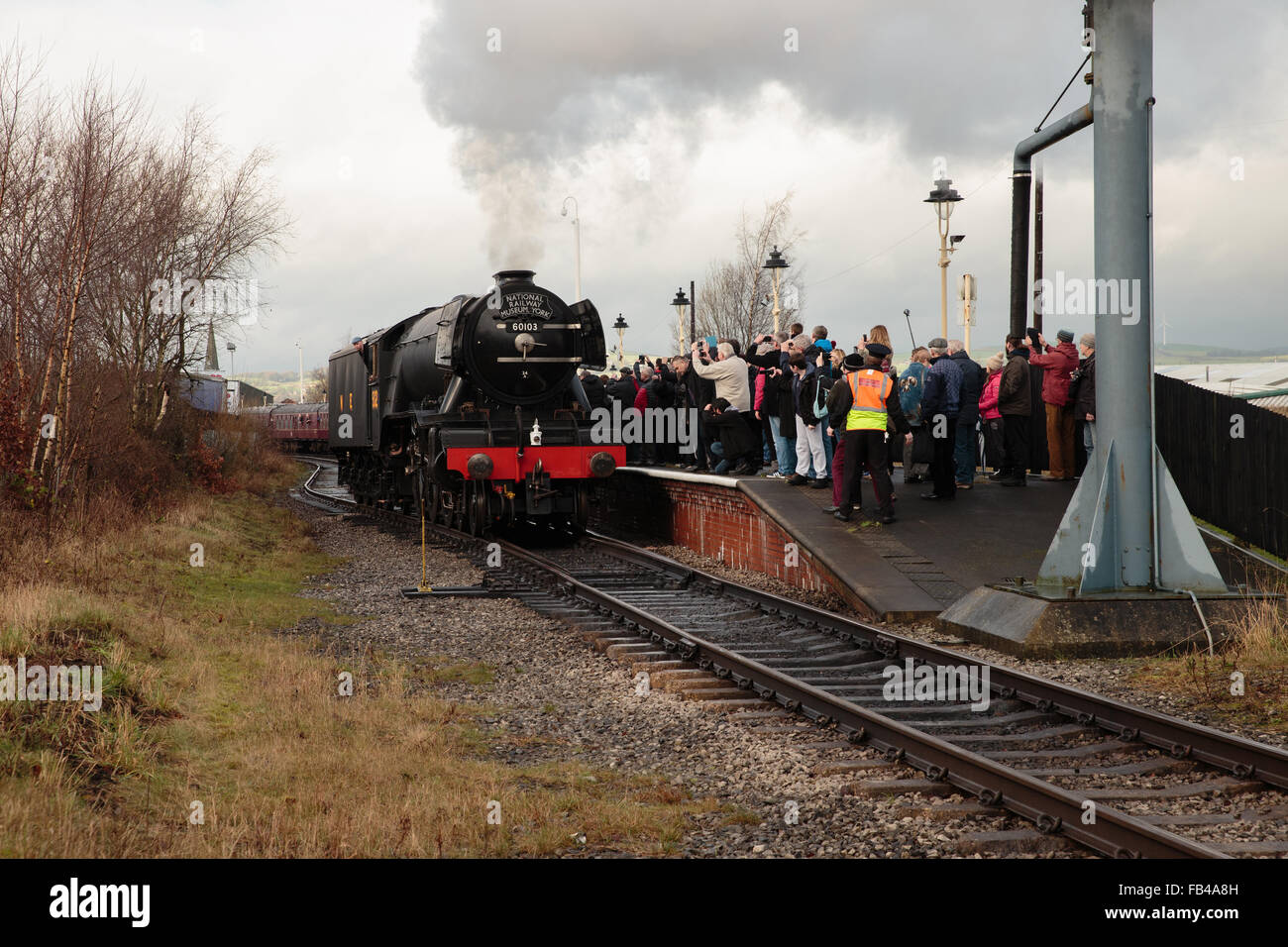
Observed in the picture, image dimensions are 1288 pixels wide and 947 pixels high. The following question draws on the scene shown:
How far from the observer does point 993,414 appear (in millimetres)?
14797

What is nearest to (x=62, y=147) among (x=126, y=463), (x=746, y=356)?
(x=126, y=463)

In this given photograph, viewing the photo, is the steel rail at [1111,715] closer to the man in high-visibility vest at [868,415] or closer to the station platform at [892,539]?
the station platform at [892,539]

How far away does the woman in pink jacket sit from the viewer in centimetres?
1467

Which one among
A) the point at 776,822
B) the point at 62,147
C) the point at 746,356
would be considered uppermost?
the point at 62,147

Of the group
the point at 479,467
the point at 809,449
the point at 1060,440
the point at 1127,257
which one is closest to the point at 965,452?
the point at 1060,440

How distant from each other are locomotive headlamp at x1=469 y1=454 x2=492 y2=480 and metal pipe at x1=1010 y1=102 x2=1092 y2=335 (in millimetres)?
7043

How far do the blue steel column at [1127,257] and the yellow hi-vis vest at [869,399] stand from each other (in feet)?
10.5

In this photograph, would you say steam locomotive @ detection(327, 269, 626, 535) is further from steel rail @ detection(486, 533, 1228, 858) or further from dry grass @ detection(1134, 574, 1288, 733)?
dry grass @ detection(1134, 574, 1288, 733)

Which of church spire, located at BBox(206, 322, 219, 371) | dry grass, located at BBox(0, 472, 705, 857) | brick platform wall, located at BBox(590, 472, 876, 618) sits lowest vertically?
dry grass, located at BBox(0, 472, 705, 857)

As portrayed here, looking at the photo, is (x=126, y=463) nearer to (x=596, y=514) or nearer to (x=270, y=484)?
(x=596, y=514)

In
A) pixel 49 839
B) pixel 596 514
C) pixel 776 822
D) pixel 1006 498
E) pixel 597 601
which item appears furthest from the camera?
pixel 596 514

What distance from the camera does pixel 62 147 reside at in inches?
629

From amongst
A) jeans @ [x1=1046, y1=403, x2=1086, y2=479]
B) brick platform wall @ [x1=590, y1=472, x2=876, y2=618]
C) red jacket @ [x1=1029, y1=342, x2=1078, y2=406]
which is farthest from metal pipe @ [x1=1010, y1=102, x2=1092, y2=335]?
brick platform wall @ [x1=590, y1=472, x2=876, y2=618]
